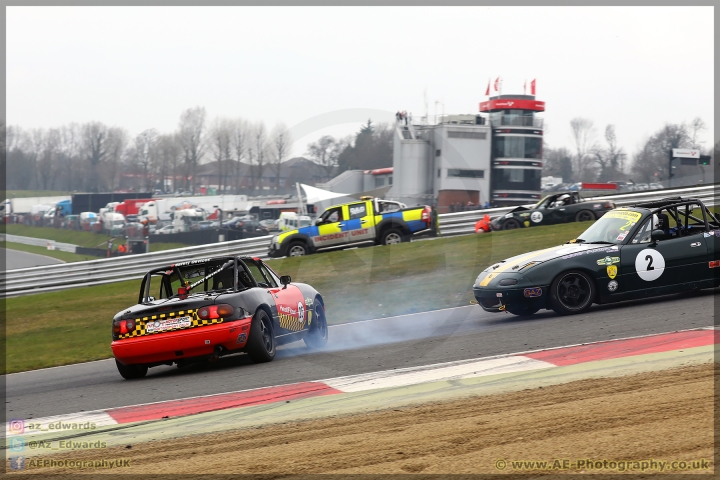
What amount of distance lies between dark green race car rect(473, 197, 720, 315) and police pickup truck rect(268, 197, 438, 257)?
11805 mm

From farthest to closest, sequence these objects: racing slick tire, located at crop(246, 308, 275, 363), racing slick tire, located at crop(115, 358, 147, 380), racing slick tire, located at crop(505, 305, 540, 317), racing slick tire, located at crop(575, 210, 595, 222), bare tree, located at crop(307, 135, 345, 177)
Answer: racing slick tire, located at crop(575, 210, 595, 222) → bare tree, located at crop(307, 135, 345, 177) → racing slick tire, located at crop(505, 305, 540, 317) → racing slick tire, located at crop(115, 358, 147, 380) → racing slick tire, located at crop(246, 308, 275, 363)

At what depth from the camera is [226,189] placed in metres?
33.3

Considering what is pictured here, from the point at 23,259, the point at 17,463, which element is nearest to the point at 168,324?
the point at 17,463

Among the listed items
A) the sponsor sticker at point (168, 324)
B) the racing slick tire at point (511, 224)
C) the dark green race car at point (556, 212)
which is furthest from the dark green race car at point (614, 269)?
the racing slick tire at point (511, 224)

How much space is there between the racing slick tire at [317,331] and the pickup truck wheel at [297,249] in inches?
480

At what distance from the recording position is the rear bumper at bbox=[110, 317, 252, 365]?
7898 millimetres

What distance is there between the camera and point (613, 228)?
9891mm

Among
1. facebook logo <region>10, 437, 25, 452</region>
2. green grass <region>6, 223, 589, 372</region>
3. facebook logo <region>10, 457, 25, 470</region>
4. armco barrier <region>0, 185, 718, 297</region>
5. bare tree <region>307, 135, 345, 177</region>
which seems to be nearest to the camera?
facebook logo <region>10, 457, 25, 470</region>

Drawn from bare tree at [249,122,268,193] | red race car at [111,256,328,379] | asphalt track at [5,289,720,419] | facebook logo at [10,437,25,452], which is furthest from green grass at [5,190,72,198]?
facebook logo at [10,437,25,452]

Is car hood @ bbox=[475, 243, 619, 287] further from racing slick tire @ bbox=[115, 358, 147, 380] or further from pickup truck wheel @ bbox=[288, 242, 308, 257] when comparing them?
pickup truck wheel @ bbox=[288, 242, 308, 257]

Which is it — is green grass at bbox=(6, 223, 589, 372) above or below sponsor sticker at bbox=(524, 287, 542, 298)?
below

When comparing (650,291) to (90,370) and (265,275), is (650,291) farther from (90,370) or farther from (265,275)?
(90,370)

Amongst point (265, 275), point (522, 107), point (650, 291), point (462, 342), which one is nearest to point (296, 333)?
point (265, 275)

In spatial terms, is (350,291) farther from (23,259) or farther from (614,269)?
(23,259)
